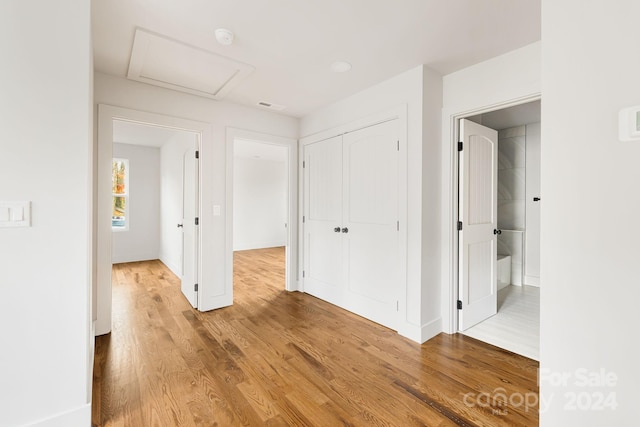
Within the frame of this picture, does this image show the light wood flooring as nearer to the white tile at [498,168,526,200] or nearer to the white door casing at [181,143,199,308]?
the white tile at [498,168,526,200]

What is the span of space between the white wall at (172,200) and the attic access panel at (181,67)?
42.2 inches

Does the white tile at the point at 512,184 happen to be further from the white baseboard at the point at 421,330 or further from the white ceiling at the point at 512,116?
the white baseboard at the point at 421,330

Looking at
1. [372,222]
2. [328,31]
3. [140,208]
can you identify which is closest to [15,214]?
[328,31]

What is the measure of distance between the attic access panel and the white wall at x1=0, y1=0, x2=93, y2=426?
29.9 inches

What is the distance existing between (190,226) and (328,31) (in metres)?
2.74

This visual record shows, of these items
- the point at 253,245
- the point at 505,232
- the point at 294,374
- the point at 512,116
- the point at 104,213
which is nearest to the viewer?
the point at 294,374

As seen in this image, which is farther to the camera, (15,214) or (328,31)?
(328,31)

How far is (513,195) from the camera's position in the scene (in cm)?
457

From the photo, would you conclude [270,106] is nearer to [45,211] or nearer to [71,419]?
[45,211]

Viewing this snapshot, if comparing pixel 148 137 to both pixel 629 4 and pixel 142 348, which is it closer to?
pixel 142 348

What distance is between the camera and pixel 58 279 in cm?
150

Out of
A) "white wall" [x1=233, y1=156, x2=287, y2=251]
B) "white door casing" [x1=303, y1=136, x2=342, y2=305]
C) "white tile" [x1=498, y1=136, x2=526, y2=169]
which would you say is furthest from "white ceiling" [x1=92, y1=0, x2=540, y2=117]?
"white wall" [x1=233, y1=156, x2=287, y2=251]

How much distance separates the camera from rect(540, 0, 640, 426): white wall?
3.25 ft

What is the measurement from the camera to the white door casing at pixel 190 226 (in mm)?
3381
